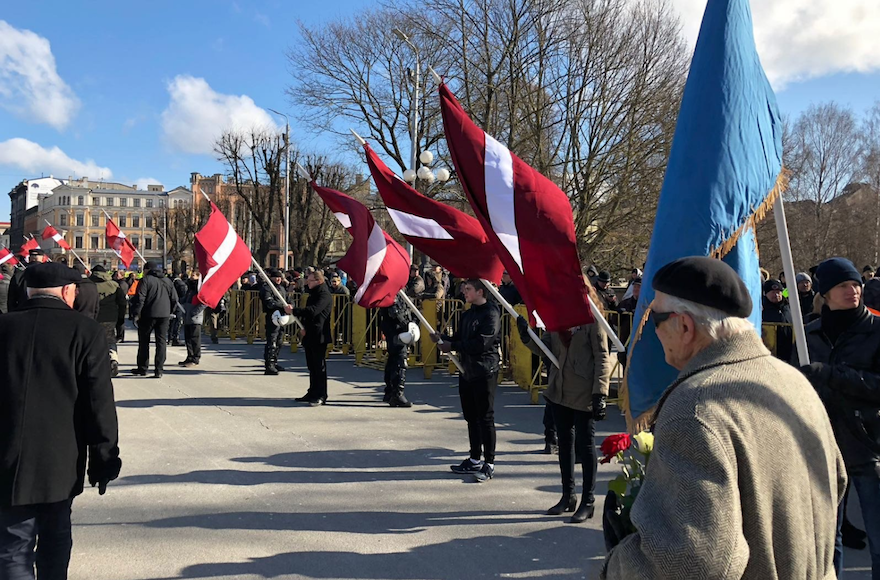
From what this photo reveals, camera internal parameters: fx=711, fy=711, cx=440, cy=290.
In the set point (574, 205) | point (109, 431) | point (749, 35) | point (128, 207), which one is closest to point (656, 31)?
point (574, 205)

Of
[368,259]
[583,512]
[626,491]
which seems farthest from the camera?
[368,259]

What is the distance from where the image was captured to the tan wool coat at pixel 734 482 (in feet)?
5.48

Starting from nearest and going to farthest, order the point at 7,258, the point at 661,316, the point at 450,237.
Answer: the point at 661,316, the point at 450,237, the point at 7,258

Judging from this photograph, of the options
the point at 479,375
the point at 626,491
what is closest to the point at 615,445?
the point at 626,491

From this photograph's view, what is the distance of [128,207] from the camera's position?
4998 inches

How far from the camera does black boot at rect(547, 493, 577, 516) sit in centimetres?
578

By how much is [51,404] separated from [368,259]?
4811mm

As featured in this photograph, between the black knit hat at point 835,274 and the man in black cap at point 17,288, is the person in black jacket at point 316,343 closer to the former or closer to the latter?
the man in black cap at point 17,288

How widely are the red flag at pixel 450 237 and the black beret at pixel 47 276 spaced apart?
3.04 metres

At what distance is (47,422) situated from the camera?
3.61m

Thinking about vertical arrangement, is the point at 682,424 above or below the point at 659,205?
below

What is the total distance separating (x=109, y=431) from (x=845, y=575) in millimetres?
4678

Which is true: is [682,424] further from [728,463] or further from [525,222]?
[525,222]

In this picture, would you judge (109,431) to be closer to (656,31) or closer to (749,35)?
(749,35)
